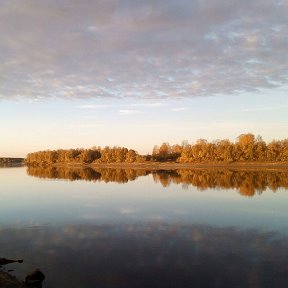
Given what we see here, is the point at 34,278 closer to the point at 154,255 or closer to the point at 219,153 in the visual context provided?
the point at 154,255

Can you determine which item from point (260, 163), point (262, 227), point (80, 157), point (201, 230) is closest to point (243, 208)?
point (262, 227)

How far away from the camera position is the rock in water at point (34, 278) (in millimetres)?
13538

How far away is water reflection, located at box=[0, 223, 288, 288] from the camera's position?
14.3 m

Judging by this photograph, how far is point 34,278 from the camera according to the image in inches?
542

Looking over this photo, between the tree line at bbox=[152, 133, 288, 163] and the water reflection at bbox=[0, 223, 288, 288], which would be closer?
the water reflection at bbox=[0, 223, 288, 288]

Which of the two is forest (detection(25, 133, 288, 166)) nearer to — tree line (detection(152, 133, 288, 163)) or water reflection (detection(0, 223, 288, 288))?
tree line (detection(152, 133, 288, 163))

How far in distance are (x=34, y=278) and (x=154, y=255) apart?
5.91 metres

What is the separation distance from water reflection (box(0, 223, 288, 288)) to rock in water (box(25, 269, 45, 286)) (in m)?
0.43

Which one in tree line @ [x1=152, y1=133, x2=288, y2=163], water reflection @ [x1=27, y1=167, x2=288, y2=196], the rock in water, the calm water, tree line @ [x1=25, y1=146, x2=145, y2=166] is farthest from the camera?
tree line @ [x1=25, y1=146, x2=145, y2=166]

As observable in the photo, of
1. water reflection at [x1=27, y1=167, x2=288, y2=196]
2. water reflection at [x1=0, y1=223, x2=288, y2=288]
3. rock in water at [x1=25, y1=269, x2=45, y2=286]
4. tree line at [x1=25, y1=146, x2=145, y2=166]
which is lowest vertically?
water reflection at [x1=0, y1=223, x2=288, y2=288]

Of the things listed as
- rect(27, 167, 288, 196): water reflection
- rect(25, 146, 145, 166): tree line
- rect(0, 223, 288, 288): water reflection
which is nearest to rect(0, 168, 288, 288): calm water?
rect(0, 223, 288, 288): water reflection

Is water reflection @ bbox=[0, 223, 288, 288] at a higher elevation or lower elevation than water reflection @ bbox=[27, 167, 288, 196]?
lower

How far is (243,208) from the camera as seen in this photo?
1238 inches

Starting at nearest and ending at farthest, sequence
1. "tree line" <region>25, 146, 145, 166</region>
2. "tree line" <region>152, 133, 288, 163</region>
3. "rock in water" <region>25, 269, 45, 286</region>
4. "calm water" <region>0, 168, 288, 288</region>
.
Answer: "rock in water" <region>25, 269, 45, 286</region> < "calm water" <region>0, 168, 288, 288</region> < "tree line" <region>152, 133, 288, 163</region> < "tree line" <region>25, 146, 145, 166</region>
